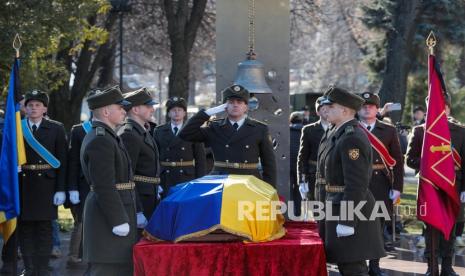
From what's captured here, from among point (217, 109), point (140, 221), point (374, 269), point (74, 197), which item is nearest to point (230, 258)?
point (140, 221)

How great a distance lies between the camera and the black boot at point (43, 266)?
30.2 feet

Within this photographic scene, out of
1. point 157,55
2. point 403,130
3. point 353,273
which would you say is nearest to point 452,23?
point 157,55

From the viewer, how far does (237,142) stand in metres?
8.68

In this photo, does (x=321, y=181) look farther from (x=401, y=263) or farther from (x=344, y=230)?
(x=401, y=263)

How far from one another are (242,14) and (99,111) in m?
3.94

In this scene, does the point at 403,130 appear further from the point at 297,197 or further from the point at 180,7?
the point at 180,7

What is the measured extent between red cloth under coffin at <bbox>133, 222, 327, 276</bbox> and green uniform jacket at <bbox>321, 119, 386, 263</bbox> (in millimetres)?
307

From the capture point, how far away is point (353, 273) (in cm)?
685

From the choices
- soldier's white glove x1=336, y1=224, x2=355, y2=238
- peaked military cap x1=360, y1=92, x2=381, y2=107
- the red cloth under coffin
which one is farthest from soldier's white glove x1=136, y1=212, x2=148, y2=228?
peaked military cap x1=360, y1=92, x2=381, y2=107

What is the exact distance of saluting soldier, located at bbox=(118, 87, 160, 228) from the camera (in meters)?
8.05

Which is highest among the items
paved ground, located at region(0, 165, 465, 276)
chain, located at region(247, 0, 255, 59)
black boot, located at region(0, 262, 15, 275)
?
chain, located at region(247, 0, 255, 59)

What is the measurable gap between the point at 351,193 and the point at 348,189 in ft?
0.13

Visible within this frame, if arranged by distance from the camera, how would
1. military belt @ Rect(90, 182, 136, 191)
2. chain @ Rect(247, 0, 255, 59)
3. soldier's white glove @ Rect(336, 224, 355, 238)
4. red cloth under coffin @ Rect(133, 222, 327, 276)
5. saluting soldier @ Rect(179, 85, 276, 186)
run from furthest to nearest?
1. chain @ Rect(247, 0, 255, 59)
2. saluting soldier @ Rect(179, 85, 276, 186)
3. military belt @ Rect(90, 182, 136, 191)
4. soldier's white glove @ Rect(336, 224, 355, 238)
5. red cloth under coffin @ Rect(133, 222, 327, 276)

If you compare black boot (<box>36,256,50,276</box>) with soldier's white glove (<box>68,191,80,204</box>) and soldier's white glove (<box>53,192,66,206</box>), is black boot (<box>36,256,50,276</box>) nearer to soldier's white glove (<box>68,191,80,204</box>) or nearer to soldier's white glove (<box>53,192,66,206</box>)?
soldier's white glove (<box>53,192,66,206</box>)
